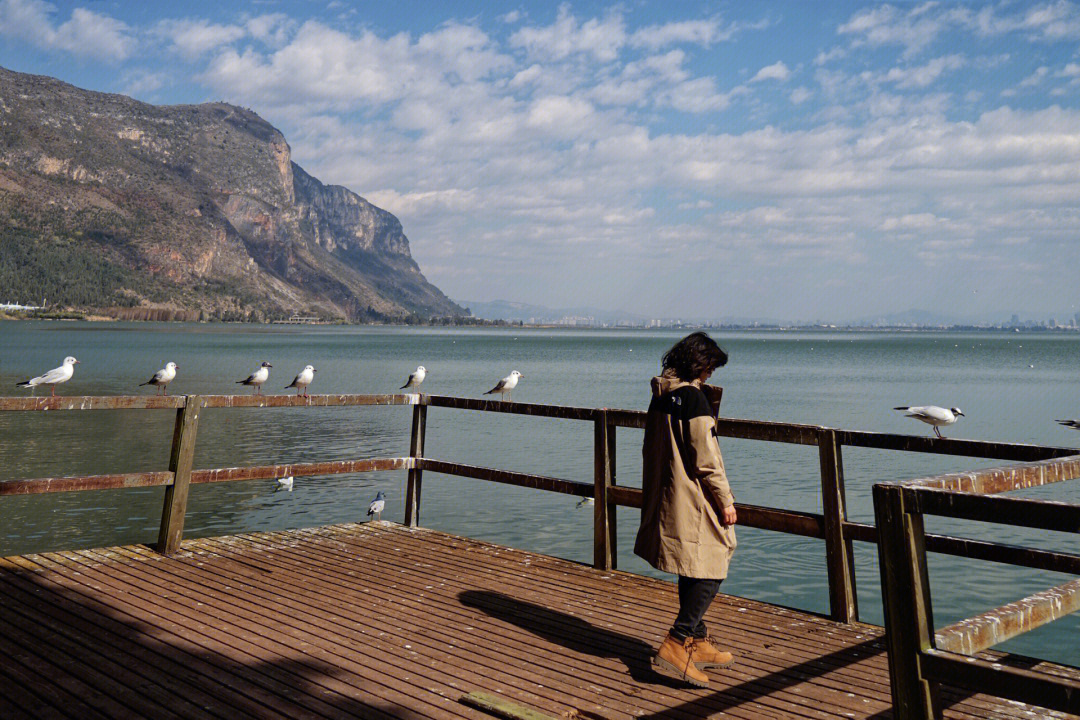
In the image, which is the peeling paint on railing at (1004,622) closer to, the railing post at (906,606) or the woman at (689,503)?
the railing post at (906,606)

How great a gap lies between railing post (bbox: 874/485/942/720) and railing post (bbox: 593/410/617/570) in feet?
14.5

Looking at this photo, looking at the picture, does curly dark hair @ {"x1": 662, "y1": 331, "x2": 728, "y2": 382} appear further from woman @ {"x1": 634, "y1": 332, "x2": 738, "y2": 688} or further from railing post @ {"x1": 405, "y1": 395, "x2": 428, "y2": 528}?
railing post @ {"x1": 405, "y1": 395, "x2": 428, "y2": 528}

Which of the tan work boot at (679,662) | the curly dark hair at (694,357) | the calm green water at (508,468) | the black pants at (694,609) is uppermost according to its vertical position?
the curly dark hair at (694,357)

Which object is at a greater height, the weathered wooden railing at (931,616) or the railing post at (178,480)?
the weathered wooden railing at (931,616)

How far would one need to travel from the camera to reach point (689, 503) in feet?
15.4

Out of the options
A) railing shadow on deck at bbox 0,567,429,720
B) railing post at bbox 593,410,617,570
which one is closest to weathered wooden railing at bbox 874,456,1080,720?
railing shadow on deck at bbox 0,567,429,720

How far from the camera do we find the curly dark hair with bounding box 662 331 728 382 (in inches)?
187

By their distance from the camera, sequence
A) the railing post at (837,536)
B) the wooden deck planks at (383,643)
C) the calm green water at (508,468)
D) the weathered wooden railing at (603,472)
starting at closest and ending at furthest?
the wooden deck planks at (383,643) < the weathered wooden railing at (603,472) < the railing post at (837,536) < the calm green water at (508,468)

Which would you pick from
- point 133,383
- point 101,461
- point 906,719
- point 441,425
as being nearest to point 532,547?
point 906,719

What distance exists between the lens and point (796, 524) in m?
5.84

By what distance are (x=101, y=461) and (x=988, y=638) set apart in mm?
21527

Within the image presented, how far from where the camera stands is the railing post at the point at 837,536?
572 centimetres

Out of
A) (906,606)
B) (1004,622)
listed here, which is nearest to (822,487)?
(1004,622)

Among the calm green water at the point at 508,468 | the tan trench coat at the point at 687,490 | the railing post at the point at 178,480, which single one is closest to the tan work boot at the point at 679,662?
the tan trench coat at the point at 687,490
